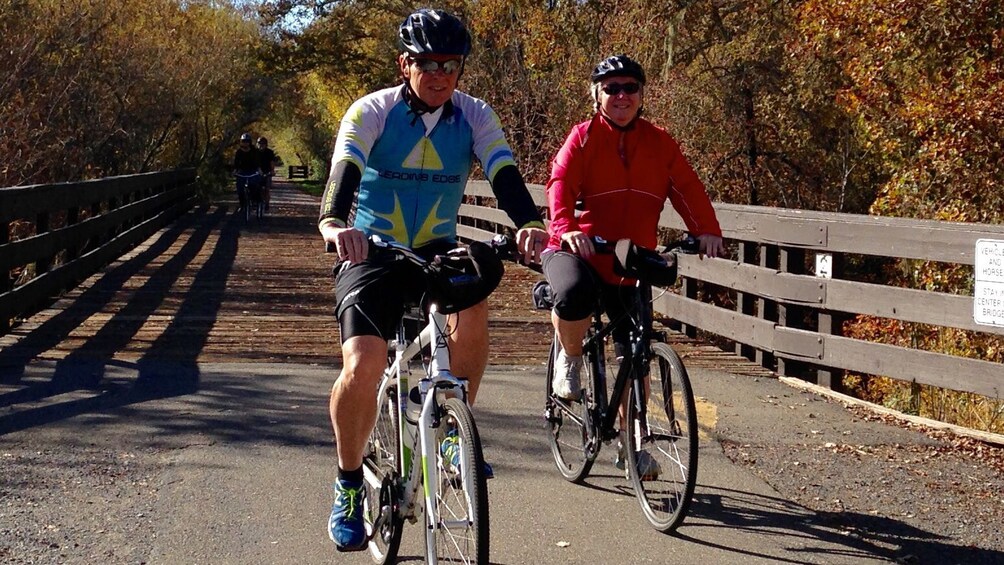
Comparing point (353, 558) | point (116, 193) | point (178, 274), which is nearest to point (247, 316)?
point (178, 274)

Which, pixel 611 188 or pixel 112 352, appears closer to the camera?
pixel 611 188

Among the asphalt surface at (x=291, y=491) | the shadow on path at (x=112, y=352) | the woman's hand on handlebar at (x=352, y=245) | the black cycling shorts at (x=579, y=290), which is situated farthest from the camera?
the shadow on path at (x=112, y=352)

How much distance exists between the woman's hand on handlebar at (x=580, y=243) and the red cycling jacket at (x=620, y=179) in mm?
364

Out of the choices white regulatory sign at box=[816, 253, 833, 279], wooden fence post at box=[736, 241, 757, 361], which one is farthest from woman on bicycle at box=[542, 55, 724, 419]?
wooden fence post at box=[736, 241, 757, 361]

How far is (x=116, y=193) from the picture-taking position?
17.4 metres

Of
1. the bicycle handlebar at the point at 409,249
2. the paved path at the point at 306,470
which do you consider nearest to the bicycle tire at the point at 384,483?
the paved path at the point at 306,470

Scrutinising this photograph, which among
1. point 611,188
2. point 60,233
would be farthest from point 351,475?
point 60,233

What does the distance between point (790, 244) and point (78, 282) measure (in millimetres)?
7946

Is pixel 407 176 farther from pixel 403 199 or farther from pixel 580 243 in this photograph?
pixel 580 243

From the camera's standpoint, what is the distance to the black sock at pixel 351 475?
4695mm

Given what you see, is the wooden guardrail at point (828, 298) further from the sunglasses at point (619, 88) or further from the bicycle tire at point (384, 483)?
the bicycle tire at point (384, 483)

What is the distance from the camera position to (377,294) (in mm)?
4570

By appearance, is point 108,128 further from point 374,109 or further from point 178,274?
point 374,109

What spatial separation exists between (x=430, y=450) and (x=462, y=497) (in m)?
0.20
